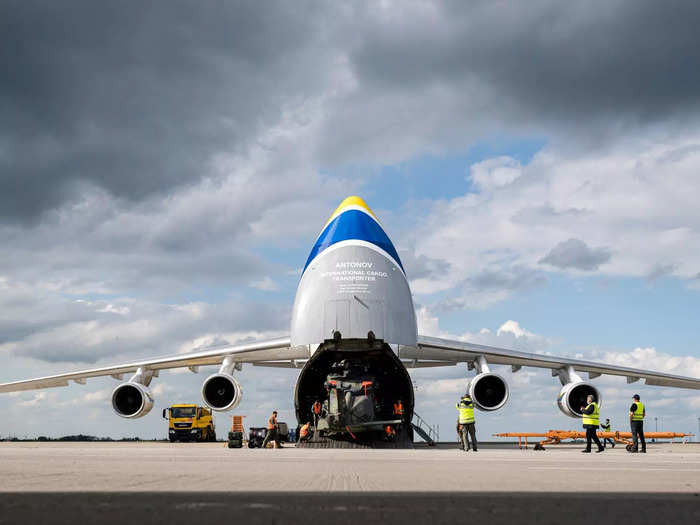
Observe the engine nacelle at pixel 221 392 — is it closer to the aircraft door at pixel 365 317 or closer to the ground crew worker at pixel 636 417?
the aircraft door at pixel 365 317

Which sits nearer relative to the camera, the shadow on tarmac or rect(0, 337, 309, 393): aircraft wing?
the shadow on tarmac

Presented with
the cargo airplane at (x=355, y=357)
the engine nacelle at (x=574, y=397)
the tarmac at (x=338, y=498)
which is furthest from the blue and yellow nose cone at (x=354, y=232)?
the tarmac at (x=338, y=498)

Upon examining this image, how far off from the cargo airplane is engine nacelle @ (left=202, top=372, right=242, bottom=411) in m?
0.03

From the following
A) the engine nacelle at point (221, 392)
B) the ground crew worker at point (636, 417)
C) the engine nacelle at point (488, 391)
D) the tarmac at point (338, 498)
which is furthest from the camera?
the engine nacelle at point (221, 392)

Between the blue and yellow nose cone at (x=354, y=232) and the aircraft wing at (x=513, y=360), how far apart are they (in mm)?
2776

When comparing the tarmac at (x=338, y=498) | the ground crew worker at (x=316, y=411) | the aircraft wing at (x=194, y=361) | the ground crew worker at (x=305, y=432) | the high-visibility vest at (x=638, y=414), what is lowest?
the tarmac at (x=338, y=498)

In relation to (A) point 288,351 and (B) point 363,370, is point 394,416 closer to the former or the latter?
(B) point 363,370

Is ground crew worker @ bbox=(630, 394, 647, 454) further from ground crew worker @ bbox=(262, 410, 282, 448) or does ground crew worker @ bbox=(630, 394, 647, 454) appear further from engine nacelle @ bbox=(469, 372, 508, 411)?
ground crew worker @ bbox=(262, 410, 282, 448)

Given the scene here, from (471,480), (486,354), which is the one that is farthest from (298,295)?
(471,480)

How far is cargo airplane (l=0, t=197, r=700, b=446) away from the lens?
58.2ft

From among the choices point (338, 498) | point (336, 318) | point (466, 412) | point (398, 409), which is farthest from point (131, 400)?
point (338, 498)

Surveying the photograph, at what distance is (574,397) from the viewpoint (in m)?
21.5

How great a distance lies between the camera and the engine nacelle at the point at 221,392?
20500 millimetres

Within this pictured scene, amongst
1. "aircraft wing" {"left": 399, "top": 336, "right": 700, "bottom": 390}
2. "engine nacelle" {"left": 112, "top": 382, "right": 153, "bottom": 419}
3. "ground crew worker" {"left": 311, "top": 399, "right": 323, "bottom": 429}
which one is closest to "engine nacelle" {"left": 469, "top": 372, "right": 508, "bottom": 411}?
"aircraft wing" {"left": 399, "top": 336, "right": 700, "bottom": 390}
